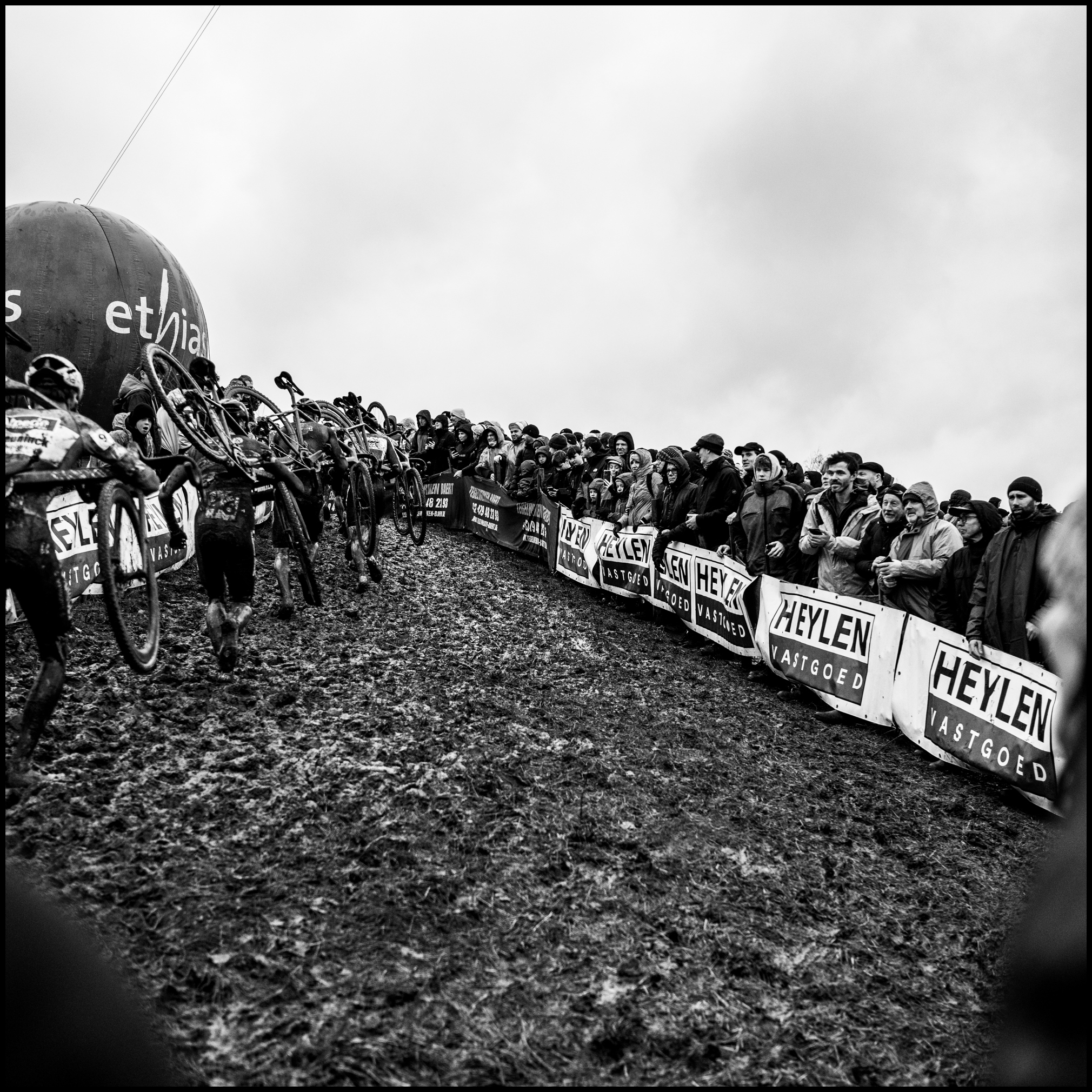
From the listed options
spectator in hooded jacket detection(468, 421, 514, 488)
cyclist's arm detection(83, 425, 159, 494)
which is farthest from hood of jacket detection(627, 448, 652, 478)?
cyclist's arm detection(83, 425, 159, 494)

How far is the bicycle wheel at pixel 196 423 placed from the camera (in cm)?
810

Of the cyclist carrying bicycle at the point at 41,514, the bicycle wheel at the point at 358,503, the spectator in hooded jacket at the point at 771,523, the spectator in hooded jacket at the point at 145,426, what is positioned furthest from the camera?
the bicycle wheel at the point at 358,503

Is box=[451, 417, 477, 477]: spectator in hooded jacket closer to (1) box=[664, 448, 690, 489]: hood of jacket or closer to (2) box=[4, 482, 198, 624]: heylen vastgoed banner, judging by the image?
(1) box=[664, 448, 690, 489]: hood of jacket

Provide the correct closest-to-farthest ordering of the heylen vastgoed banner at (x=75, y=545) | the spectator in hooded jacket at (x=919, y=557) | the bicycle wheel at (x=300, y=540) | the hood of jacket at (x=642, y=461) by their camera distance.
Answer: the bicycle wheel at (x=300, y=540) → the spectator in hooded jacket at (x=919, y=557) → the heylen vastgoed banner at (x=75, y=545) → the hood of jacket at (x=642, y=461)

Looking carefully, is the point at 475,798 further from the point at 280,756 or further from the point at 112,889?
the point at 112,889

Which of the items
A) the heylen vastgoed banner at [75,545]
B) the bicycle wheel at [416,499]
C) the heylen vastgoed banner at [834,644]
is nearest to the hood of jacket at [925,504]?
the heylen vastgoed banner at [834,644]

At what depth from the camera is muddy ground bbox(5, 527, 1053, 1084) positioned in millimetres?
4102

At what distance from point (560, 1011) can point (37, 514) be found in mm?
4653

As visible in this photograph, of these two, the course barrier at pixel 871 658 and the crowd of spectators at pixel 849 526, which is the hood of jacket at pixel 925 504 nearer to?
the crowd of spectators at pixel 849 526

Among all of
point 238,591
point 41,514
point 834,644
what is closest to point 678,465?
point 834,644

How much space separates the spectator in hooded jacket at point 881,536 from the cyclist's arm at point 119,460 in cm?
770

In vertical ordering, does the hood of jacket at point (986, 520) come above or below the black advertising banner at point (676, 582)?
above


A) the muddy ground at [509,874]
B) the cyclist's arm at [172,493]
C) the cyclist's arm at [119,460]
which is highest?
the cyclist's arm at [119,460]

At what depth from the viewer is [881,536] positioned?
392 inches
